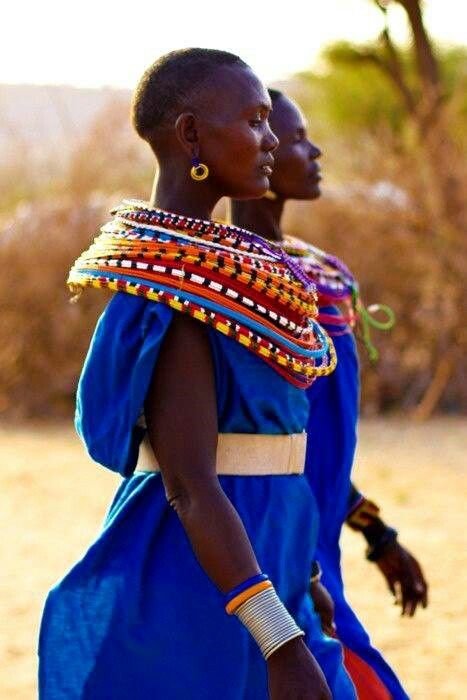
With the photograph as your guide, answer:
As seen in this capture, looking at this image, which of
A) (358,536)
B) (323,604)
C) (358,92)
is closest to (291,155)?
(323,604)

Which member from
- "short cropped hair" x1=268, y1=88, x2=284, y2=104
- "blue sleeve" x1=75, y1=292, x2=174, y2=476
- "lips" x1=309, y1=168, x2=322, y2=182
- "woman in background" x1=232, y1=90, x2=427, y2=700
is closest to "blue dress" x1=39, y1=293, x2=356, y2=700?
"blue sleeve" x1=75, y1=292, x2=174, y2=476

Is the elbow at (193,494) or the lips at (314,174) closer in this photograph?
the elbow at (193,494)

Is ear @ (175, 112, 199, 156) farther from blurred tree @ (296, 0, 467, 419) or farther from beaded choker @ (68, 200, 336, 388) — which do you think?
blurred tree @ (296, 0, 467, 419)

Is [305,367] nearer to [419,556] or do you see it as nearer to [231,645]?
[231,645]

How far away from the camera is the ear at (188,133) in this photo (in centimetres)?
251

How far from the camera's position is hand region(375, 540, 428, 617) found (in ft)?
11.9

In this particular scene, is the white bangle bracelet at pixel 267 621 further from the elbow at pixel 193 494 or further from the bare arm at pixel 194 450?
the elbow at pixel 193 494

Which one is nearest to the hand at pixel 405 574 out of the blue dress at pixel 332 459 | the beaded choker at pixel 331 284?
the blue dress at pixel 332 459

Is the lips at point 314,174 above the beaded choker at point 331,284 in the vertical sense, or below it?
above

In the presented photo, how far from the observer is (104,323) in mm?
2480

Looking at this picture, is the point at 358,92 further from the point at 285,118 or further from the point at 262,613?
the point at 262,613

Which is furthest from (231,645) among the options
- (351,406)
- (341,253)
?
(341,253)

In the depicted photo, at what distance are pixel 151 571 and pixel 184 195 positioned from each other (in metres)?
0.68

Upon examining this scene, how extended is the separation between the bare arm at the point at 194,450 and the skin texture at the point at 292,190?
119 centimetres
